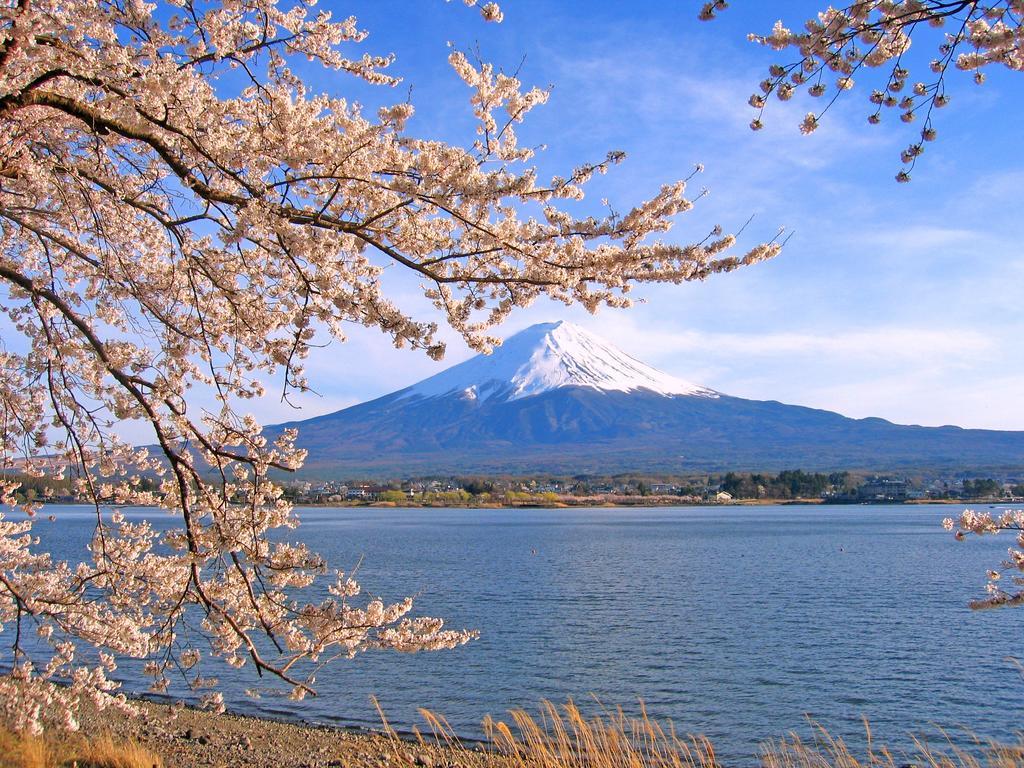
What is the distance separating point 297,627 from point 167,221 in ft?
6.46

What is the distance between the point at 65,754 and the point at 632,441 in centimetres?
16406

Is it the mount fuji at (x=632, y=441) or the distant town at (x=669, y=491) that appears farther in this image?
the mount fuji at (x=632, y=441)

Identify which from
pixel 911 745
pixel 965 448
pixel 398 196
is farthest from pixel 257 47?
pixel 965 448

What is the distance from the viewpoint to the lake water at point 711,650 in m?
12.9

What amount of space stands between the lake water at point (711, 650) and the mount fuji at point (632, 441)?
10595 centimetres

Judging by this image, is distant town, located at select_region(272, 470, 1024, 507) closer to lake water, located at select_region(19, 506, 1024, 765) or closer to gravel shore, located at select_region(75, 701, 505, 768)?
lake water, located at select_region(19, 506, 1024, 765)

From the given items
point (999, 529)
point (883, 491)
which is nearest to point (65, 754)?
point (999, 529)

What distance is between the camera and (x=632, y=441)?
6708 inches

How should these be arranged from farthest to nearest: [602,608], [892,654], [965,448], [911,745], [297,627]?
[965,448], [602,608], [892,654], [911,745], [297,627]

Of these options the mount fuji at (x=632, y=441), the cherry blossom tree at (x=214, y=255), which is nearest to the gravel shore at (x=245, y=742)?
the cherry blossom tree at (x=214, y=255)

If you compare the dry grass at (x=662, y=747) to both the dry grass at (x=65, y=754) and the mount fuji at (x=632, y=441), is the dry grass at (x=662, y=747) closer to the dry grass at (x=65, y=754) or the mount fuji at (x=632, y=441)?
the dry grass at (x=65, y=754)

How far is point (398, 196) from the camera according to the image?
3.51 meters

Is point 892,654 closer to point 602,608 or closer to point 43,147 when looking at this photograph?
point 602,608

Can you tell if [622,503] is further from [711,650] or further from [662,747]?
[662,747]
